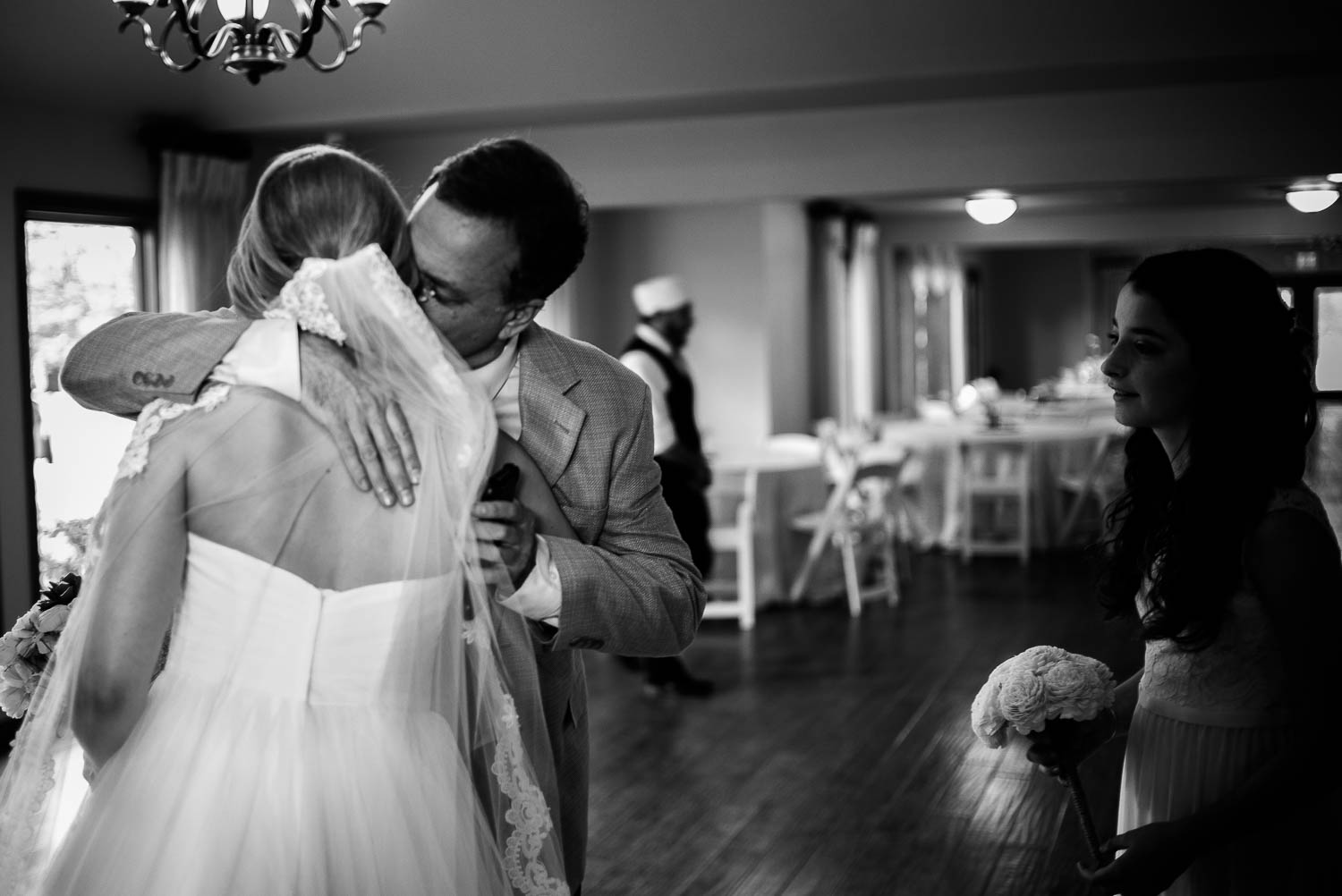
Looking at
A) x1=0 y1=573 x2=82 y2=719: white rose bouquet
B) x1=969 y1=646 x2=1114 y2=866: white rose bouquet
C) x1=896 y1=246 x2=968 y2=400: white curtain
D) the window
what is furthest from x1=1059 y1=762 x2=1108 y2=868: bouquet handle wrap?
x1=896 y1=246 x2=968 y2=400: white curtain

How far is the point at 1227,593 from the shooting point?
1.70 m

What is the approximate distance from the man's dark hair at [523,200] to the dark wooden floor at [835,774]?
0.97m

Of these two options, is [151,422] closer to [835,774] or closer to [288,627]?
[288,627]

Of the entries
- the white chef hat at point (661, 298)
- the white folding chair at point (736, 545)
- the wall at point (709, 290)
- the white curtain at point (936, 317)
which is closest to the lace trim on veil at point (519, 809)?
the white chef hat at point (661, 298)

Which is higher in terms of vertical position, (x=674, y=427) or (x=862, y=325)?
(x=862, y=325)

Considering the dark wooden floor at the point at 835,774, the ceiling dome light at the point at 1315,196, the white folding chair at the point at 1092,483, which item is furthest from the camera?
the white folding chair at the point at 1092,483

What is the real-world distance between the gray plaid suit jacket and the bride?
0.52ft

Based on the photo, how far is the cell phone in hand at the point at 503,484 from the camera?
5.19 feet

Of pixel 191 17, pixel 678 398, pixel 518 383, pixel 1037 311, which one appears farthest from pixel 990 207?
pixel 1037 311

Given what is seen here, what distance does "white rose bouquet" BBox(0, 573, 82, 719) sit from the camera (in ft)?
6.25

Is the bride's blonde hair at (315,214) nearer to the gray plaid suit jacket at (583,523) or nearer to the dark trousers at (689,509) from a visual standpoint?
the gray plaid suit jacket at (583,523)

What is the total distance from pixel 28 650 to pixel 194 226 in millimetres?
5009

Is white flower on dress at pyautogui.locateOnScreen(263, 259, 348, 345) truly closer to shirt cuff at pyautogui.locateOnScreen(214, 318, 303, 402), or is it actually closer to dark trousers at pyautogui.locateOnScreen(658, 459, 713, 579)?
shirt cuff at pyautogui.locateOnScreen(214, 318, 303, 402)

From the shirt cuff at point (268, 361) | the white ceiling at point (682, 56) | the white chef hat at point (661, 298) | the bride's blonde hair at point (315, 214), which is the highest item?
the white ceiling at point (682, 56)
